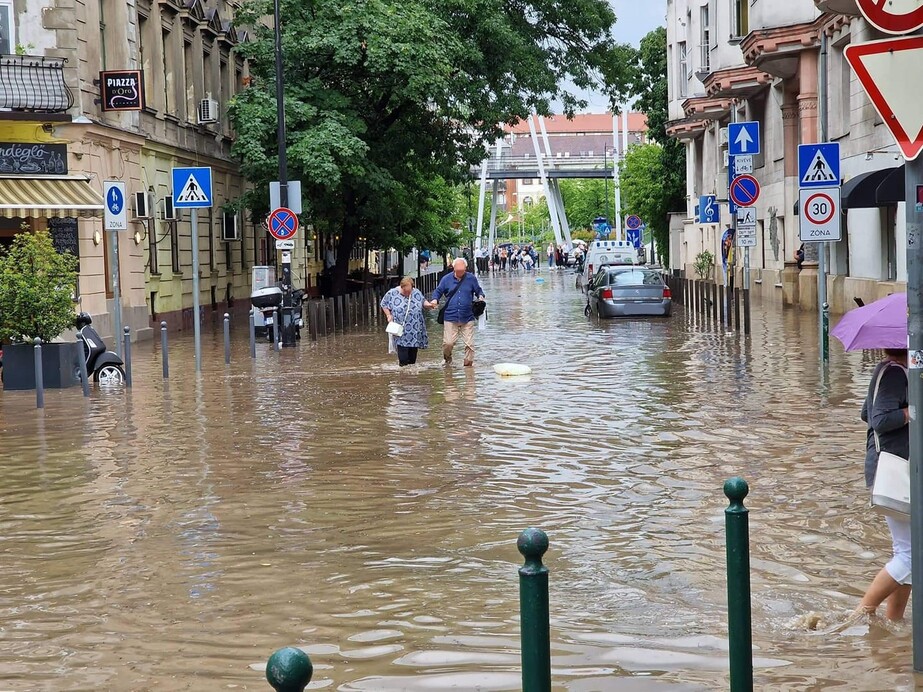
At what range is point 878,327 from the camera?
654 cm

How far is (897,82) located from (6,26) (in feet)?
82.3

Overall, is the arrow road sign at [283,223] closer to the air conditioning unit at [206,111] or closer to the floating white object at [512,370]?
the floating white object at [512,370]

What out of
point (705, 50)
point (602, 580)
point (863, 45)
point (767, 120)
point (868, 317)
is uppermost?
point (705, 50)

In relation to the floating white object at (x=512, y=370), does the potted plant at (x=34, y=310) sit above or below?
above

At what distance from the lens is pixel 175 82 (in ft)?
122

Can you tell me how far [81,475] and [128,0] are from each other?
2276 centimetres

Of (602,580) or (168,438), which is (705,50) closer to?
(168,438)

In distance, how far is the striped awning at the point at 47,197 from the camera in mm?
26547

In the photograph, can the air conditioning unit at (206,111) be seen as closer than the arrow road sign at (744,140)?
No

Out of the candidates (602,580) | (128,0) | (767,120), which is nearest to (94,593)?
(602,580)

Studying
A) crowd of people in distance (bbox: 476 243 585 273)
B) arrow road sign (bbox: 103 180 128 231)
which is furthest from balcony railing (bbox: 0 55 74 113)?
crowd of people in distance (bbox: 476 243 585 273)

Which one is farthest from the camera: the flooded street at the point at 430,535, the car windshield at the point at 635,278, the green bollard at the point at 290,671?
the car windshield at the point at 635,278

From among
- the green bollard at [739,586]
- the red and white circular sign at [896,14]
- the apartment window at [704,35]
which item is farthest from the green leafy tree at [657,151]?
the green bollard at [739,586]

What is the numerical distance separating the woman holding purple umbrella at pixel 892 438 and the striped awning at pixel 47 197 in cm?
2235
